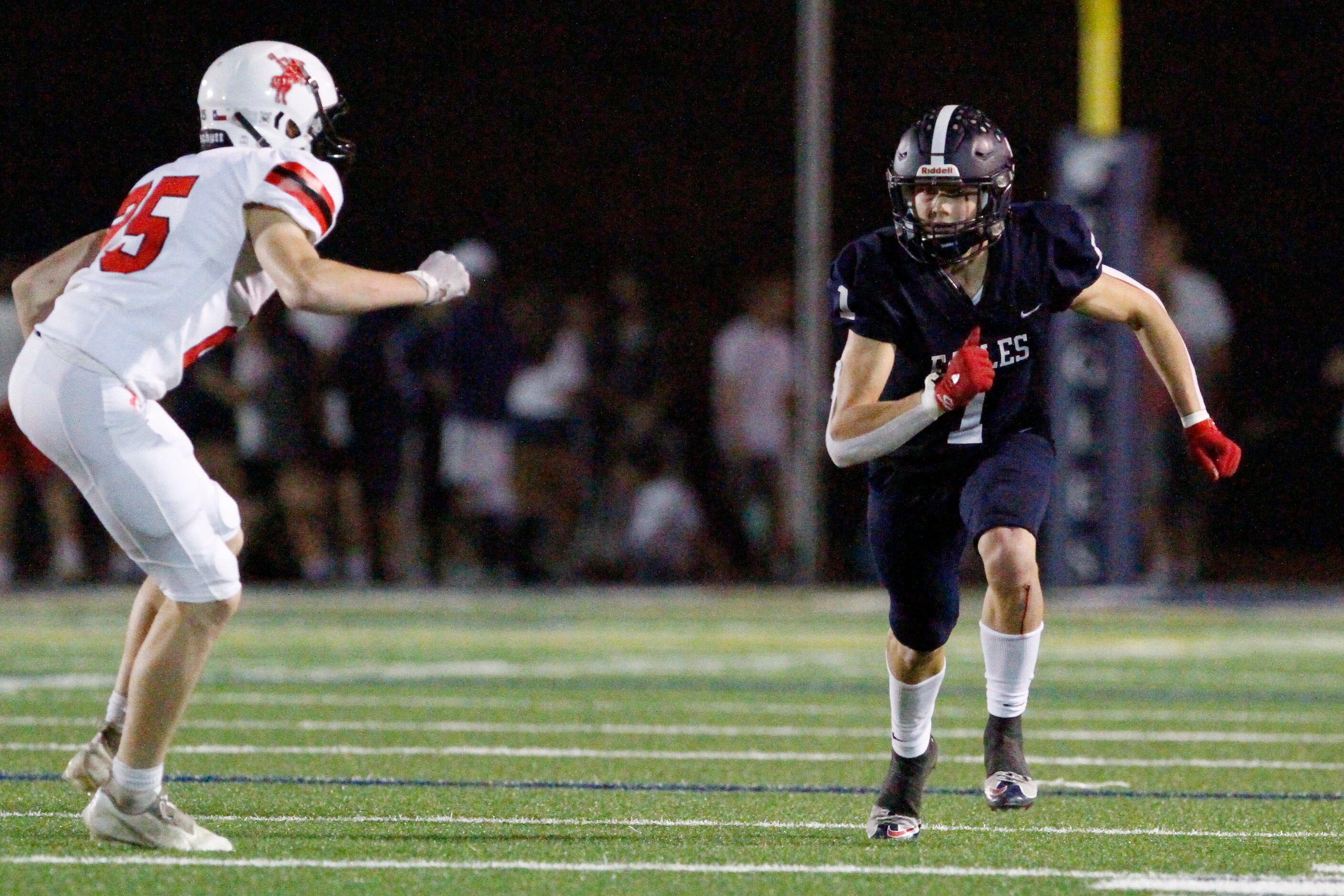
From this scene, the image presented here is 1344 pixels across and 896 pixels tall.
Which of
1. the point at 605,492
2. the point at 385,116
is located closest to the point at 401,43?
the point at 385,116

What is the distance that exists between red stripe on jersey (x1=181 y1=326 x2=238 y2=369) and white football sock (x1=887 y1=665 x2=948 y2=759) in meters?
1.59

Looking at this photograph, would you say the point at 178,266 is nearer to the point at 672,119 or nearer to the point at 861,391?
the point at 861,391

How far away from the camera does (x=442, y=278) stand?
4484 millimetres

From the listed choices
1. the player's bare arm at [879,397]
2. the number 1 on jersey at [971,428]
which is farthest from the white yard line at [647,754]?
the player's bare arm at [879,397]

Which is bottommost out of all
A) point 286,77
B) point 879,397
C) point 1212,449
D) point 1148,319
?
point 1212,449

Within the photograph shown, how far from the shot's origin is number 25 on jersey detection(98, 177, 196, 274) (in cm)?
448

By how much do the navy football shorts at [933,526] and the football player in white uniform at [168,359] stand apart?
44.2 inches

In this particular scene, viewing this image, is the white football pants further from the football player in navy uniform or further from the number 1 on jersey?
the number 1 on jersey

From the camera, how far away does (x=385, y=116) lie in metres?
17.3

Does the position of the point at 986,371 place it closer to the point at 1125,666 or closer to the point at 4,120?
the point at 1125,666

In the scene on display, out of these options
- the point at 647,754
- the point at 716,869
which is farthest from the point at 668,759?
the point at 716,869

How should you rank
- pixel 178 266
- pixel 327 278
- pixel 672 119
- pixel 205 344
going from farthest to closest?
pixel 672 119, pixel 205 344, pixel 178 266, pixel 327 278

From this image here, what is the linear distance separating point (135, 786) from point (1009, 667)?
1876mm

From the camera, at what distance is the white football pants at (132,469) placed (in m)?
4.34
